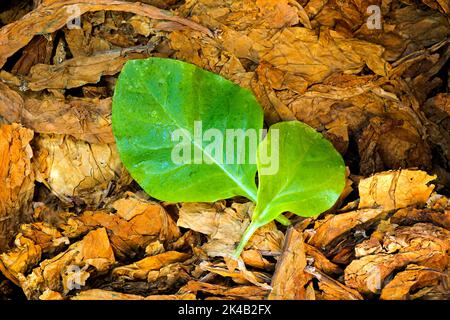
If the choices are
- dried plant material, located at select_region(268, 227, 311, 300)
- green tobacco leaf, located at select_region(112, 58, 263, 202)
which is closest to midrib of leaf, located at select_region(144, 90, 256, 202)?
green tobacco leaf, located at select_region(112, 58, 263, 202)

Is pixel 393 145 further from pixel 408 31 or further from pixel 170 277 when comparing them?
pixel 170 277

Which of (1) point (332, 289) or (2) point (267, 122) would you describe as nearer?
(1) point (332, 289)

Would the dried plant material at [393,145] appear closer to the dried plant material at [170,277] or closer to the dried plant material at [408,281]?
the dried plant material at [408,281]

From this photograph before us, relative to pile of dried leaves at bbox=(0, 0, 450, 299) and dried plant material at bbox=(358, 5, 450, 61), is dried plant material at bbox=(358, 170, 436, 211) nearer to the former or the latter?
pile of dried leaves at bbox=(0, 0, 450, 299)

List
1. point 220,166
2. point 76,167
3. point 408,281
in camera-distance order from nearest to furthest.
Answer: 1. point 408,281
2. point 220,166
3. point 76,167

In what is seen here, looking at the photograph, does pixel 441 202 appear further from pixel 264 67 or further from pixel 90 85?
pixel 90 85

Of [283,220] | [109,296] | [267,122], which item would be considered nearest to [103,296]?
[109,296]

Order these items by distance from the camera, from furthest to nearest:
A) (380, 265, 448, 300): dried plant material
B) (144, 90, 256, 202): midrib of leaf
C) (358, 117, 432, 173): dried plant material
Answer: (358, 117, 432, 173): dried plant material
(144, 90, 256, 202): midrib of leaf
(380, 265, 448, 300): dried plant material
